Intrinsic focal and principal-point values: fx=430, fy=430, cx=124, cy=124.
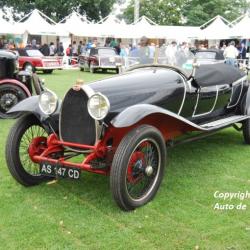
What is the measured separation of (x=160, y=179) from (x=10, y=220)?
151 cm

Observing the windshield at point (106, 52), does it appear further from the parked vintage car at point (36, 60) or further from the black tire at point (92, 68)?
the parked vintage car at point (36, 60)

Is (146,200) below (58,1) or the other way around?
below

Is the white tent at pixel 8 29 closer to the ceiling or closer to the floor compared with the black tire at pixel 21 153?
closer to the ceiling

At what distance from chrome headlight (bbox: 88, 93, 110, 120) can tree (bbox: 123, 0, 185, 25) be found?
49950 millimetres

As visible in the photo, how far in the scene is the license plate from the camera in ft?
13.2

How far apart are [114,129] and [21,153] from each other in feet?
4.30

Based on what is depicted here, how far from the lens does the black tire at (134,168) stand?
385cm

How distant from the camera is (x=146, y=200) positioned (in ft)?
13.9

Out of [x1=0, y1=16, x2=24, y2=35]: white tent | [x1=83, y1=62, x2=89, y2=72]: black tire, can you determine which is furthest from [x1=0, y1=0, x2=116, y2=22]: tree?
[x1=83, y1=62, x2=89, y2=72]: black tire

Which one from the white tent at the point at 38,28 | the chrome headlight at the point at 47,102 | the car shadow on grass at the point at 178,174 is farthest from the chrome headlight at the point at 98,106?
the white tent at the point at 38,28

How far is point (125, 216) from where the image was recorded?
3977 mm

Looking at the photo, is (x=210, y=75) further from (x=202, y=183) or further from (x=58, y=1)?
(x=58, y=1)

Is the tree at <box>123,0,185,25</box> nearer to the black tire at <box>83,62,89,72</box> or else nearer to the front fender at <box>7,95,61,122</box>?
the black tire at <box>83,62,89,72</box>

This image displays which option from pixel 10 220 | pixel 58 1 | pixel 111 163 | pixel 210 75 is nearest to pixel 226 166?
pixel 210 75
